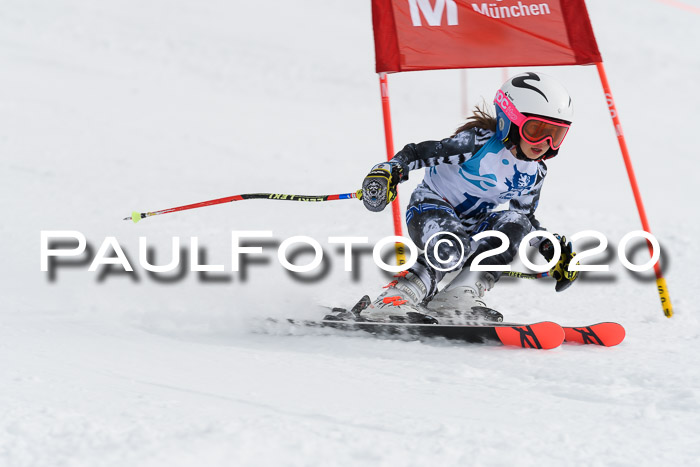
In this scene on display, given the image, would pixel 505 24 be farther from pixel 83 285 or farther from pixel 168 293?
pixel 83 285

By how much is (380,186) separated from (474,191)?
603 millimetres

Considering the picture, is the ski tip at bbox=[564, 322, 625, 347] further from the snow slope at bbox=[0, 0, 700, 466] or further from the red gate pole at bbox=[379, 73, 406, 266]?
the red gate pole at bbox=[379, 73, 406, 266]

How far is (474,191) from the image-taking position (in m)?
4.39

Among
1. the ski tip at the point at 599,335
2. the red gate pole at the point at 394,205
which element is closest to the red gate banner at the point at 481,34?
the red gate pole at the point at 394,205

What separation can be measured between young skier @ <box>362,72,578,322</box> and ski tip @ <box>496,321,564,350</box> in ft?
1.39

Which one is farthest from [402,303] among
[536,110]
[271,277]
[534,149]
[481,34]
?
[481,34]

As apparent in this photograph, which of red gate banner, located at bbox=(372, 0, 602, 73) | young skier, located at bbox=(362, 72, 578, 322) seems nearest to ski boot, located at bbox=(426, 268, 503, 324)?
young skier, located at bbox=(362, 72, 578, 322)

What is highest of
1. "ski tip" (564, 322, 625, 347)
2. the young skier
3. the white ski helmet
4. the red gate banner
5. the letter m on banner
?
the letter m on banner

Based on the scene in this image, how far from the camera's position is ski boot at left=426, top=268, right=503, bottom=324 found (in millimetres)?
4062

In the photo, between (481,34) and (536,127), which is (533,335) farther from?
(481,34)

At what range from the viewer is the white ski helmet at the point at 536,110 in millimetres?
4070

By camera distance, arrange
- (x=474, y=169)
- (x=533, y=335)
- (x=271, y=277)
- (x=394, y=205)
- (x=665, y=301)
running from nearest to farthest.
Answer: (x=533, y=335) → (x=474, y=169) → (x=665, y=301) → (x=394, y=205) → (x=271, y=277)

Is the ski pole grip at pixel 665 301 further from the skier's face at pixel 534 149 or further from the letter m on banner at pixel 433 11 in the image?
the letter m on banner at pixel 433 11

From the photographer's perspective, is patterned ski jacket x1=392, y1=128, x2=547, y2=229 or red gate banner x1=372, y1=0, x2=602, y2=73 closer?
patterned ski jacket x1=392, y1=128, x2=547, y2=229
